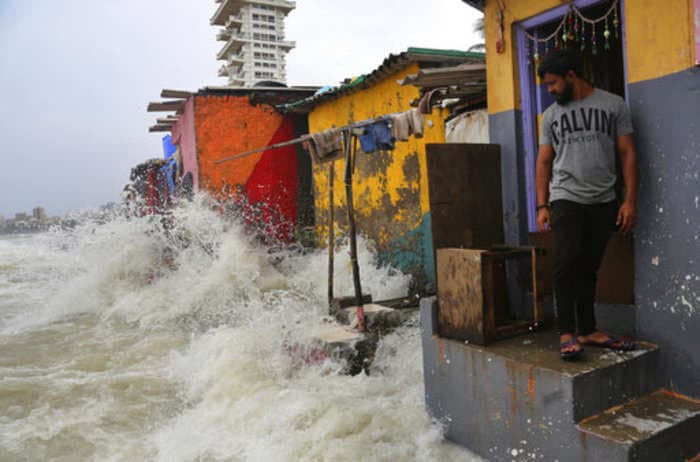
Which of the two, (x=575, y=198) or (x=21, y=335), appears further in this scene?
(x=21, y=335)

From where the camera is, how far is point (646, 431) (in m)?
2.88

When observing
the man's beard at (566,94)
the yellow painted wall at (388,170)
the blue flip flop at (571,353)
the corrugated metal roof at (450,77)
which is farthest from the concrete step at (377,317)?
the man's beard at (566,94)

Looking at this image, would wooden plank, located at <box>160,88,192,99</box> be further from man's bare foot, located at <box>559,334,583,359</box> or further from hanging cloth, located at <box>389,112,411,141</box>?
man's bare foot, located at <box>559,334,583,359</box>

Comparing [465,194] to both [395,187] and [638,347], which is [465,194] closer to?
[638,347]

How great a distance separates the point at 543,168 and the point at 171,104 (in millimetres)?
12285

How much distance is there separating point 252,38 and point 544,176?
60562mm

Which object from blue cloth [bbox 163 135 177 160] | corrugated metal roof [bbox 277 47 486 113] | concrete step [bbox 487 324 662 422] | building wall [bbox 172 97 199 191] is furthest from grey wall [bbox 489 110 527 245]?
blue cloth [bbox 163 135 177 160]

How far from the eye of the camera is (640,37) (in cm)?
354

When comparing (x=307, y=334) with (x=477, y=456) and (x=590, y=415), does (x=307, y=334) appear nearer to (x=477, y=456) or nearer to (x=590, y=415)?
(x=477, y=456)

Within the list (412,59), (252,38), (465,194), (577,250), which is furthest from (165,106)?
(252,38)

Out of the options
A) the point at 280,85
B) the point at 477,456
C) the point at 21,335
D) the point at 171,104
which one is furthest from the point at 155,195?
the point at 477,456

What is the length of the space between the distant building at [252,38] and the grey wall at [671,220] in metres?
57.9

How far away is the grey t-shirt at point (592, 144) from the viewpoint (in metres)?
3.38

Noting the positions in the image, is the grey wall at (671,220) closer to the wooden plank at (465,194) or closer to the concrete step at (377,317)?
the wooden plank at (465,194)
